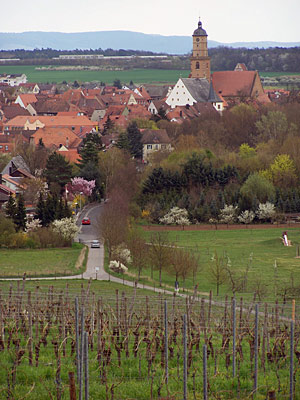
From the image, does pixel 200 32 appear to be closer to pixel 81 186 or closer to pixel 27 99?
pixel 27 99

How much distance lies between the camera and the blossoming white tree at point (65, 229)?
38219 millimetres

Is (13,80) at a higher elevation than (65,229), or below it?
below

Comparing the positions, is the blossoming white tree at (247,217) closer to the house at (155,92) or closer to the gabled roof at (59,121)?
the gabled roof at (59,121)

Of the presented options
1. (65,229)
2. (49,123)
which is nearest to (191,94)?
(49,123)

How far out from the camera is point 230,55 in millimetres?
194500

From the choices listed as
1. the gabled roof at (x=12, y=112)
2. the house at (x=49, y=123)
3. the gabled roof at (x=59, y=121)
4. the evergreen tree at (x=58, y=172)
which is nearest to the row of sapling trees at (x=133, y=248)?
the evergreen tree at (x=58, y=172)

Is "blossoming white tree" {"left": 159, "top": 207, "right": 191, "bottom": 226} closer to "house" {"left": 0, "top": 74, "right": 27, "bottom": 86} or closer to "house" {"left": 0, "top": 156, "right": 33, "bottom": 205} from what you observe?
"house" {"left": 0, "top": 156, "right": 33, "bottom": 205}

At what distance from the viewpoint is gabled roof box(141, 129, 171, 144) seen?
232 ft

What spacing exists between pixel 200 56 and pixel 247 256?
86.3 meters

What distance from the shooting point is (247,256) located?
121 ft

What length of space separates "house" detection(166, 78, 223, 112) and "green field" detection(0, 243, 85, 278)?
73.3 m

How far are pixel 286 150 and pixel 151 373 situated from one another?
138ft

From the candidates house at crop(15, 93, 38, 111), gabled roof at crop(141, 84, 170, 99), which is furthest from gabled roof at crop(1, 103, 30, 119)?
gabled roof at crop(141, 84, 170, 99)

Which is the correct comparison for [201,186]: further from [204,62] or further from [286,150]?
[204,62]
